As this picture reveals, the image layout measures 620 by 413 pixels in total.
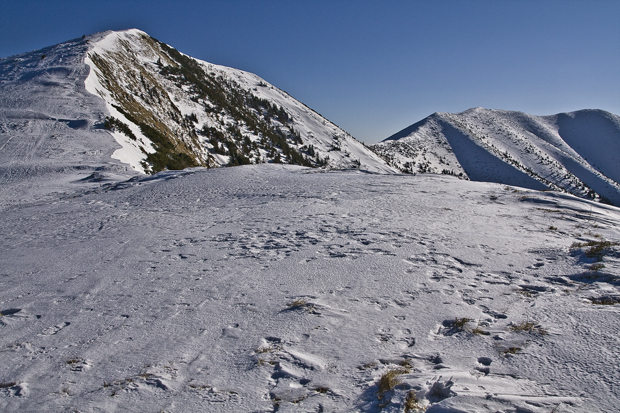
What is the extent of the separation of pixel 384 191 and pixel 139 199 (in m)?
7.56

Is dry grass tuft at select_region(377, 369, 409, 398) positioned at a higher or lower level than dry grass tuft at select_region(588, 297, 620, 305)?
lower

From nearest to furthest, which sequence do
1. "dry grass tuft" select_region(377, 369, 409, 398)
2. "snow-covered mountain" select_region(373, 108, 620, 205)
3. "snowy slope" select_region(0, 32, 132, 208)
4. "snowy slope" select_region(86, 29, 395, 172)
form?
"dry grass tuft" select_region(377, 369, 409, 398) < "snowy slope" select_region(0, 32, 132, 208) < "snowy slope" select_region(86, 29, 395, 172) < "snow-covered mountain" select_region(373, 108, 620, 205)

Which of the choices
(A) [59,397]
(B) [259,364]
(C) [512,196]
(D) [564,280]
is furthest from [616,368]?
(C) [512,196]

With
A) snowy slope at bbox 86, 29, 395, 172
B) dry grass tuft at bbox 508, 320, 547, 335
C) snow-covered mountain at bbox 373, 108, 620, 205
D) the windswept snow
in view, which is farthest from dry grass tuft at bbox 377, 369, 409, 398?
snow-covered mountain at bbox 373, 108, 620, 205

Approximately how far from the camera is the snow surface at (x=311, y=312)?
2.83 m

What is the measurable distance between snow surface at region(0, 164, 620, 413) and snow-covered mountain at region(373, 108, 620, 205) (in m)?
45.1

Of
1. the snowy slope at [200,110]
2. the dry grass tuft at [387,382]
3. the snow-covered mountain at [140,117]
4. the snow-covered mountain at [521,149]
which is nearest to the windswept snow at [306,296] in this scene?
the dry grass tuft at [387,382]

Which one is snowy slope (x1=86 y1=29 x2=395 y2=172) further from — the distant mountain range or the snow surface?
the snow surface

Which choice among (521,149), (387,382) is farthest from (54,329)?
(521,149)

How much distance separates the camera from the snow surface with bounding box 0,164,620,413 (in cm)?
283

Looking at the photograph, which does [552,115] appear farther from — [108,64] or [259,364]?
[259,364]

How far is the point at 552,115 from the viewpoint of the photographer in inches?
3720

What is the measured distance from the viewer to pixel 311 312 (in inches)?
160

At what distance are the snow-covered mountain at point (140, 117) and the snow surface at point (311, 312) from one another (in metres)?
8.86
